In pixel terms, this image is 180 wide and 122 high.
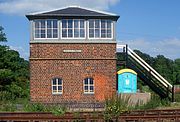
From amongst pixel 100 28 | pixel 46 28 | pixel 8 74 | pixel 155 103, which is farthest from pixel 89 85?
pixel 8 74

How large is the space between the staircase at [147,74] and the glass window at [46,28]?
5732 millimetres

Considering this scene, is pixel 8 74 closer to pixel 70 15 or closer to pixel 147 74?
pixel 70 15

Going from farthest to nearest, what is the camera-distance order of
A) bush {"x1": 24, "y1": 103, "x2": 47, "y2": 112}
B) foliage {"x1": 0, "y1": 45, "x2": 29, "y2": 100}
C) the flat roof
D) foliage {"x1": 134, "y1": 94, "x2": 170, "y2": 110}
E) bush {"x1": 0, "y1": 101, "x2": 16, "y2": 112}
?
1. foliage {"x1": 0, "y1": 45, "x2": 29, "y2": 100}
2. the flat roof
3. foliage {"x1": 134, "y1": 94, "x2": 170, "y2": 110}
4. bush {"x1": 0, "y1": 101, "x2": 16, "y2": 112}
5. bush {"x1": 24, "y1": 103, "x2": 47, "y2": 112}

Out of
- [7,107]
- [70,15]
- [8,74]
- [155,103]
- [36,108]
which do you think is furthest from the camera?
[8,74]

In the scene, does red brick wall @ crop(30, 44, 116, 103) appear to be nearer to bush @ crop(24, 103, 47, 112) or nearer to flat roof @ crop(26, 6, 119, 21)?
flat roof @ crop(26, 6, 119, 21)

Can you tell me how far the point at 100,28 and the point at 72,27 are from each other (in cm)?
222

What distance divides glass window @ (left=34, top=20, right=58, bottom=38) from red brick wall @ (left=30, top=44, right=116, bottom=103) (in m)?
0.81

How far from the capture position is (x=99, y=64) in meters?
32.0

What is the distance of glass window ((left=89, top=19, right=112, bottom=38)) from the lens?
3173 centimetres

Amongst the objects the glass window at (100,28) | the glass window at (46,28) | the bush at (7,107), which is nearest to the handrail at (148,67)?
the glass window at (100,28)

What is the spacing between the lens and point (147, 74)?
33.1 metres

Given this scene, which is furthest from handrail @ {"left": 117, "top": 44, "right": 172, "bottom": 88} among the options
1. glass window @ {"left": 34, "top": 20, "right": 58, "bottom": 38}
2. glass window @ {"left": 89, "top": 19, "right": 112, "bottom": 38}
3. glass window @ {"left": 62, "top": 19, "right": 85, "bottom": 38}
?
glass window @ {"left": 34, "top": 20, "right": 58, "bottom": 38}

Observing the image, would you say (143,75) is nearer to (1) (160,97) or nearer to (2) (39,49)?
(1) (160,97)

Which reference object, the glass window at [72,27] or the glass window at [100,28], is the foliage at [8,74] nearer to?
the glass window at [72,27]
